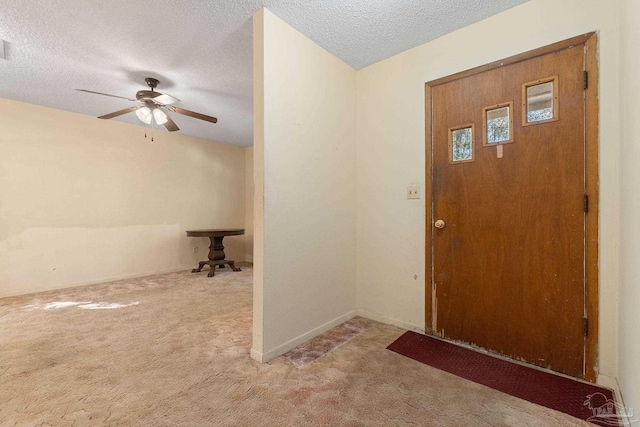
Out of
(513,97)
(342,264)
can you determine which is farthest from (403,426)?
(513,97)

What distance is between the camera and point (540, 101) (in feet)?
5.75

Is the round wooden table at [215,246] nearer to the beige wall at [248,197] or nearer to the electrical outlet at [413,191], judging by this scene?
the beige wall at [248,197]

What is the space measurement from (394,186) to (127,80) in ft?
9.51

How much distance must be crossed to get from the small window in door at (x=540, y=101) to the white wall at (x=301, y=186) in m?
1.32

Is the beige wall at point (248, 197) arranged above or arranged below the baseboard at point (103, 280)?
above

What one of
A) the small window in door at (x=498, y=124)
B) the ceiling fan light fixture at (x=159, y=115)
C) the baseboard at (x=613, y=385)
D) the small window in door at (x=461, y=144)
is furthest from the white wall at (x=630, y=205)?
the ceiling fan light fixture at (x=159, y=115)

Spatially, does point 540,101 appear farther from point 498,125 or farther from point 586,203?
point 586,203

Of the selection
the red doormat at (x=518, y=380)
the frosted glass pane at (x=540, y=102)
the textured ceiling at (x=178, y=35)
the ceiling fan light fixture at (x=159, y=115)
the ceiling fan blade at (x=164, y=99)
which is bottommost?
the red doormat at (x=518, y=380)

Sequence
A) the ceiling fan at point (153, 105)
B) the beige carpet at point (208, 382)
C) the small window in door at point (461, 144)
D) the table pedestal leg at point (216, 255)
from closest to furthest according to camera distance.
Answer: the beige carpet at point (208, 382) → the small window in door at point (461, 144) → the ceiling fan at point (153, 105) → the table pedestal leg at point (216, 255)

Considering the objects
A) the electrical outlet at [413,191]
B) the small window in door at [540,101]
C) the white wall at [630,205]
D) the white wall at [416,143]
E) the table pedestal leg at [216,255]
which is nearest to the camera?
the white wall at [630,205]

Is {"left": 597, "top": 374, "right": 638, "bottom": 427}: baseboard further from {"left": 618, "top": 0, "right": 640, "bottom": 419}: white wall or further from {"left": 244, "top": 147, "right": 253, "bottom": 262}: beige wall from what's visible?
{"left": 244, "top": 147, "right": 253, "bottom": 262}: beige wall

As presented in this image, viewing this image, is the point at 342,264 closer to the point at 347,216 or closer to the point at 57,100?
the point at 347,216

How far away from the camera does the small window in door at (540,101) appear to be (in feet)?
5.58

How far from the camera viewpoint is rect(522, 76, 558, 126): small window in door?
1.70 metres
